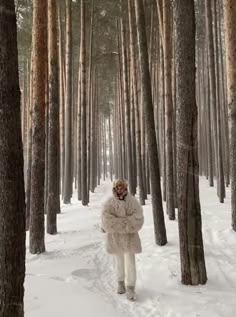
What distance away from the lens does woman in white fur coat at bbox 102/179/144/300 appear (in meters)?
4.77

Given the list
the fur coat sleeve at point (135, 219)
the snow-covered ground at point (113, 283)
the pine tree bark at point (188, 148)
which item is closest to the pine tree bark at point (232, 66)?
the snow-covered ground at point (113, 283)

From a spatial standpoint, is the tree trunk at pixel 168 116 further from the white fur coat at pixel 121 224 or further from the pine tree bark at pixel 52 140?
the white fur coat at pixel 121 224

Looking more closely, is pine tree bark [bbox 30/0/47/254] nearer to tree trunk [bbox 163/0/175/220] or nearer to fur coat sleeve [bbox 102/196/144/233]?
fur coat sleeve [bbox 102/196/144/233]

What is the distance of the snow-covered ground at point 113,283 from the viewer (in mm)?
4172

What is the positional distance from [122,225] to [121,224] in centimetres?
2

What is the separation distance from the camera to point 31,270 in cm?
545

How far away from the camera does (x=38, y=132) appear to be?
6.70 meters

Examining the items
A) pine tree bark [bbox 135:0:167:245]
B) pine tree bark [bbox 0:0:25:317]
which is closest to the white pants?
pine tree bark [bbox 135:0:167:245]

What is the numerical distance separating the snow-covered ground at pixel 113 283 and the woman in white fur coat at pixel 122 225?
421 millimetres

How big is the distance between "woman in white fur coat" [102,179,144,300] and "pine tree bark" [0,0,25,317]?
2.22m

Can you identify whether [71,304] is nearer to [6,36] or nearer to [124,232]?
[124,232]

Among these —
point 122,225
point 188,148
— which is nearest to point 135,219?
point 122,225

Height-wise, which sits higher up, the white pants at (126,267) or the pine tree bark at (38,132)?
the pine tree bark at (38,132)

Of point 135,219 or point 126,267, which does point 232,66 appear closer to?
point 135,219
